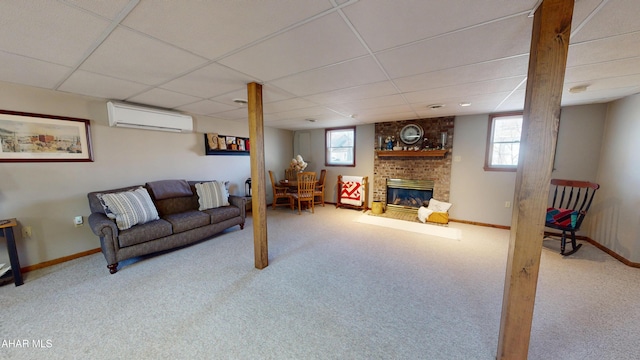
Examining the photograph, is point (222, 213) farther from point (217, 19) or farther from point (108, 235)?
point (217, 19)

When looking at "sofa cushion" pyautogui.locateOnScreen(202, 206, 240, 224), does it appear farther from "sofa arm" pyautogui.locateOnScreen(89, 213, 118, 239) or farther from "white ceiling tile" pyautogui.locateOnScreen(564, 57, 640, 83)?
"white ceiling tile" pyautogui.locateOnScreen(564, 57, 640, 83)

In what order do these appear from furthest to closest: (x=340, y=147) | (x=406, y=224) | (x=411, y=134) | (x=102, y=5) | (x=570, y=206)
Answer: (x=340, y=147) < (x=411, y=134) < (x=406, y=224) < (x=570, y=206) < (x=102, y=5)

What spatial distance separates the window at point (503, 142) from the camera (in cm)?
378

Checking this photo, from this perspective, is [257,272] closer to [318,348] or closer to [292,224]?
[318,348]

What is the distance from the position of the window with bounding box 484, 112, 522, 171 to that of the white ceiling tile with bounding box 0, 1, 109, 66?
5181 millimetres

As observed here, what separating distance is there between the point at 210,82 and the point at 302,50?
1.23 meters

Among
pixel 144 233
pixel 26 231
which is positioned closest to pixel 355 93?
pixel 144 233

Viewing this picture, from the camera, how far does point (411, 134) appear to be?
15.1ft

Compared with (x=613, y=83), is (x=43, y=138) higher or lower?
lower

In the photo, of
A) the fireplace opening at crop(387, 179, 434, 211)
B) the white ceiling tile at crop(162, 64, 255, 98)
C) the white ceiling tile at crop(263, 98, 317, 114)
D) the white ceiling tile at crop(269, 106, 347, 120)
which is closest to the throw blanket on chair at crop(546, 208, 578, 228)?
the fireplace opening at crop(387, 179, 434, 211)

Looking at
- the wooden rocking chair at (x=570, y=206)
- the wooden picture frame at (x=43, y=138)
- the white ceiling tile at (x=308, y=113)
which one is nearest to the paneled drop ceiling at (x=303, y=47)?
the wooden picture frame at (x=43, y=138)

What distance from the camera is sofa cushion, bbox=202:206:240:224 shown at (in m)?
3.33

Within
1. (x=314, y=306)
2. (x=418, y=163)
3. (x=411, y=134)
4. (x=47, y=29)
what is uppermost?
(x=47, y=29)

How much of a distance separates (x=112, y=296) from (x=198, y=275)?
71 centimetres
